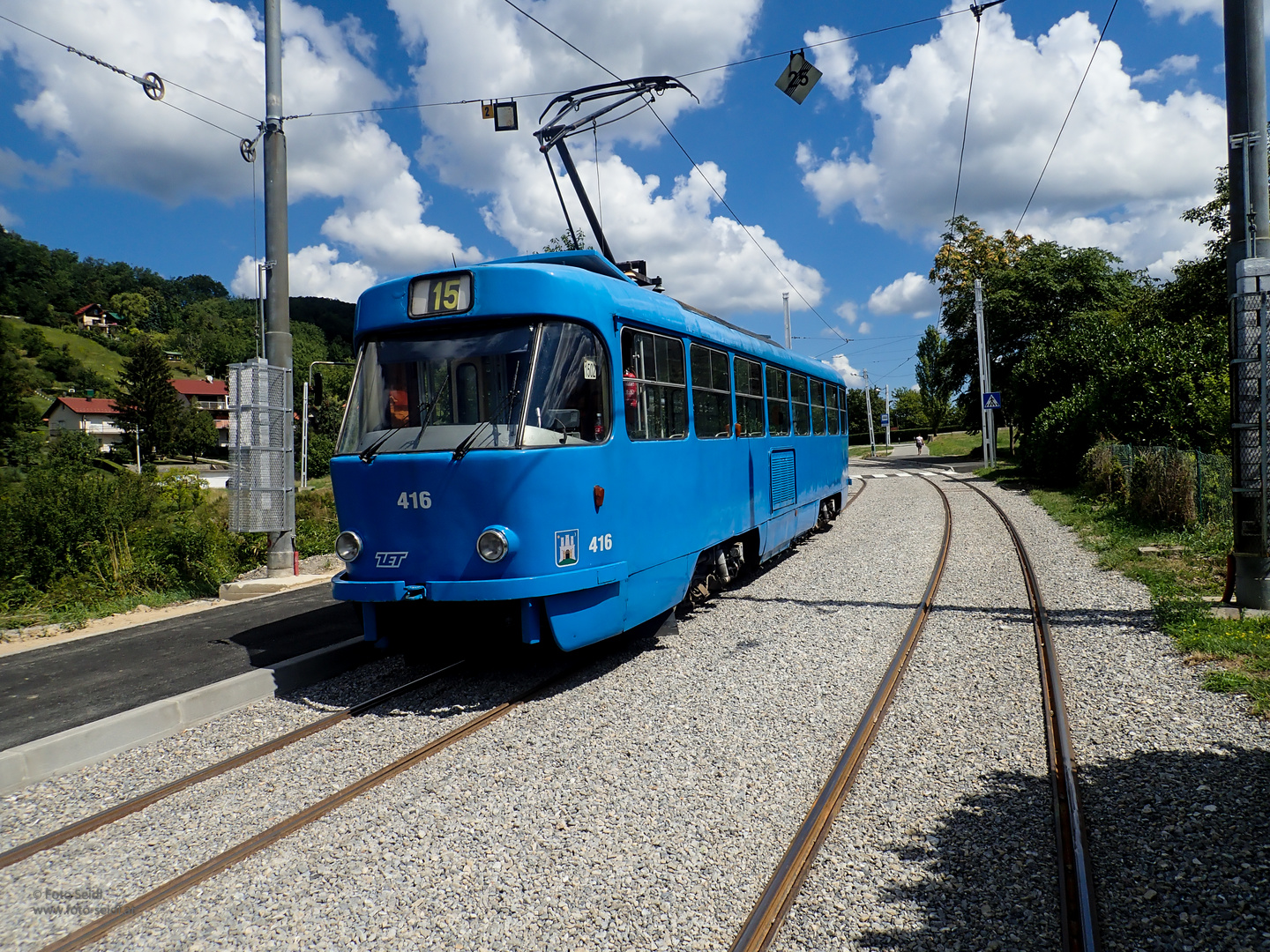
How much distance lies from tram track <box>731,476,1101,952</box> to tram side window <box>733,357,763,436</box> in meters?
3.18

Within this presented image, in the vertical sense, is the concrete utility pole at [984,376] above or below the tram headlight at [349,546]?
above

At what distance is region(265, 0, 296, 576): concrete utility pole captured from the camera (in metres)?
10.6

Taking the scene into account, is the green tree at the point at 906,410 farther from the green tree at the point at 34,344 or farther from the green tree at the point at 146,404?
the green tree at the point at 34,344

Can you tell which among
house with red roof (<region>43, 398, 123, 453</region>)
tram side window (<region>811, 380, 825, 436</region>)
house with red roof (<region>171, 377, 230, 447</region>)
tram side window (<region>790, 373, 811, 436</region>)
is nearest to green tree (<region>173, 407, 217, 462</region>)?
house with red roof (<region>43, 398, 123, 453</region>)

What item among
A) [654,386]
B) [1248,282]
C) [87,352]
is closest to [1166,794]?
[654,386]

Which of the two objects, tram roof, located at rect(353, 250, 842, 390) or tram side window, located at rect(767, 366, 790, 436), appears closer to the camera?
tram roof, located at rect(353, 250, 842, 390)

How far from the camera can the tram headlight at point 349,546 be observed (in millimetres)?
5832

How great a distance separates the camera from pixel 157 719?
211 inches

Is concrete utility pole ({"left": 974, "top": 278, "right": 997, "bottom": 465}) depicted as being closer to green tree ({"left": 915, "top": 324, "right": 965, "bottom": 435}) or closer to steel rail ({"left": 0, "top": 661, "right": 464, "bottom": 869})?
steel rail ({"left": 0, "top": 661, "right": 464, "bottom": 869})

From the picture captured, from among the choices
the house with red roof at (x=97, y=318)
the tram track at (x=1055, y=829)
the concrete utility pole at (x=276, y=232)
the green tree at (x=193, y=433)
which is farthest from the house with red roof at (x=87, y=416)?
the tram track at (x=1055, y=829)

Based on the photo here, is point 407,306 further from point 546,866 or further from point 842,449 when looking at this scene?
point 842,449

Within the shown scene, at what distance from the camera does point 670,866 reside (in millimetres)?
3514

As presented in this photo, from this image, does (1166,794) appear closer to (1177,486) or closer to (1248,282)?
(1248,282)

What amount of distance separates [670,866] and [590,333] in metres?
3.61
